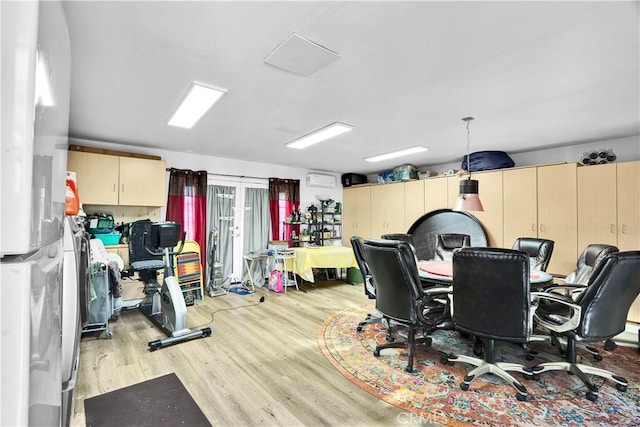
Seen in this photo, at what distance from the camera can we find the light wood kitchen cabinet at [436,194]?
17.7 ft

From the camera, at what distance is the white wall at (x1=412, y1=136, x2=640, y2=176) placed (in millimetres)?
3943

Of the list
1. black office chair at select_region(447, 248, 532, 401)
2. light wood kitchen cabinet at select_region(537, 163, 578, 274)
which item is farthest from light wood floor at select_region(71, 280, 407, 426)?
light wood kitchen cabinet at select_region(537, 163, 578, 274)

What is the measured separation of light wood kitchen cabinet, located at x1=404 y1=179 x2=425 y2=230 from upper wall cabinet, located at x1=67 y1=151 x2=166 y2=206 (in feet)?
14.4

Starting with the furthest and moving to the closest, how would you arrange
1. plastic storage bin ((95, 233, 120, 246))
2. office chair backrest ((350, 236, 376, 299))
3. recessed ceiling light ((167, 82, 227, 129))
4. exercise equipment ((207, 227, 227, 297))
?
1. exercise equipment ((207, 227, 227, 297))
2. plastic storage bin ((95, 233, 120, 246))
3. office chair backrest ((350, 236, 376, 299))
4. recessed ceiling light ((167, 82, 227, 129))

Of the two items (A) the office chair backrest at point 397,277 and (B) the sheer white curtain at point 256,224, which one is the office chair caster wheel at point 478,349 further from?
(B) the sheer white curtain at point 256,224

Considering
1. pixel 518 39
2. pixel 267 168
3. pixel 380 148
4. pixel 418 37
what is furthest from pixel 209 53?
pixel 267 168

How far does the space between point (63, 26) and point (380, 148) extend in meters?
4.17

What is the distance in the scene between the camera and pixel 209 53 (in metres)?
1.94

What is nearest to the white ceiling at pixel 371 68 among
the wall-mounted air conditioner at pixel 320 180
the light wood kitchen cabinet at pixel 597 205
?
the light wood kitchen cabinet at pixel 597 205

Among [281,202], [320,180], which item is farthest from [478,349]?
[320,180]

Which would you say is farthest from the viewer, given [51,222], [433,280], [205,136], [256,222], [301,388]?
[256,222]

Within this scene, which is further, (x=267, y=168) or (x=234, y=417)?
(x=267, y=168)

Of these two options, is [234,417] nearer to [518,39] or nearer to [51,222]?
[51,222]

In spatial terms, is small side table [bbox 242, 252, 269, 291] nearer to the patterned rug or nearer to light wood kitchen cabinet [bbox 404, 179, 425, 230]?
the patterned rug
